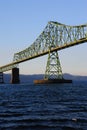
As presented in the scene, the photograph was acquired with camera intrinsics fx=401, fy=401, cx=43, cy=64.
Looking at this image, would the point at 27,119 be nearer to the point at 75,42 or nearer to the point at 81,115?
the point at 81,115

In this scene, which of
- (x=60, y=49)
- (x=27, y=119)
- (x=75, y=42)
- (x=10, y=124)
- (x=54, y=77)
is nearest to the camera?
(x=10, y=124)

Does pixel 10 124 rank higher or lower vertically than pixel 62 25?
lower

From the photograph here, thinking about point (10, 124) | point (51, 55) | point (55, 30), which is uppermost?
point (55, 30)

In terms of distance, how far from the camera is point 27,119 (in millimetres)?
40312

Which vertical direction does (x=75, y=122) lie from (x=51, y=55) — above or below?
below

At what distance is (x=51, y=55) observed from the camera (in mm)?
175250

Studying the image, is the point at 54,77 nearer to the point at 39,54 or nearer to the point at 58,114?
the point at 39,54

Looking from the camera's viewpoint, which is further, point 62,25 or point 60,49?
point 62,25

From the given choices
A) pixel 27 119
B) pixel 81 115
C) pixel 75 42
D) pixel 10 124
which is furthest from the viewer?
pixel 75 42

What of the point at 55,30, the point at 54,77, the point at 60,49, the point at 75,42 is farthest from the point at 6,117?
the point at 55,30

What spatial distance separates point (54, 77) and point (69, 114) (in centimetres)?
13083

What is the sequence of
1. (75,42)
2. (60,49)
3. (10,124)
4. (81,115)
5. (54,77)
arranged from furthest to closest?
(54,77) → (60,49) → (75,42) → (81,115) → (10,124)

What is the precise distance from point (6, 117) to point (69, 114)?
7.09 meters

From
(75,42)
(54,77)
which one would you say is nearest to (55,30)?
(54,77)
